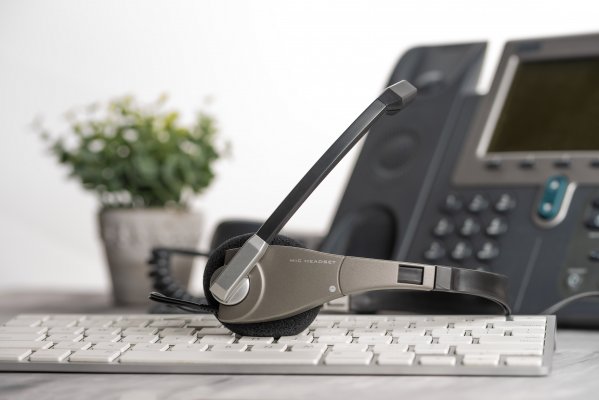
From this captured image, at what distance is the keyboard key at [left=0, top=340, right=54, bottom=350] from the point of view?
469 millimetres

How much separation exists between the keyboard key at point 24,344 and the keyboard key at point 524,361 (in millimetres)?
238

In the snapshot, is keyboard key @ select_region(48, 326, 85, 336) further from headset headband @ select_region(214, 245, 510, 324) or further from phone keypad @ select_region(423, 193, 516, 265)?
phone keypad @ select_region(423, 193, 516, 265)

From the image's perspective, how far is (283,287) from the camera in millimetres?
474

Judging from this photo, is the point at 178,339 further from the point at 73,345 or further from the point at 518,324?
the point at 518,324

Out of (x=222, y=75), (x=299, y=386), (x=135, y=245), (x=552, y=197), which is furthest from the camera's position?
(x=222, y=75)

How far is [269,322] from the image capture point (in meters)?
0.48

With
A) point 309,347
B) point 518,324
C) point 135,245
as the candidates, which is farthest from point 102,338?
point 135,245

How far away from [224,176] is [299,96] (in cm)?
20

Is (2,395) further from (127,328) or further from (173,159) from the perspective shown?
(173,159)

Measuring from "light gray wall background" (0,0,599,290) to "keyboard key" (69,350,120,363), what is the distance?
0.89 meters

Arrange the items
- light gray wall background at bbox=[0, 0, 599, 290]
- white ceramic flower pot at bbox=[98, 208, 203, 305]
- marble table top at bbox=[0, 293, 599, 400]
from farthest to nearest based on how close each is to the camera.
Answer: light gray wall background at bbox=[0, 0, 599, 290] < white ceramic flower pot at bbox=[98, 208, 203, 305] < marble table top at bbox=[0, 293, 599, 400]

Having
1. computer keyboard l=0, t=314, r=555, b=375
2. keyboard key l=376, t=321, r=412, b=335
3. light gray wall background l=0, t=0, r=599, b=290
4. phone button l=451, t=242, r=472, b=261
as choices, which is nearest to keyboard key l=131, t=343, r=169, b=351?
computer keyboard l=0, t=314, r=555, b=375

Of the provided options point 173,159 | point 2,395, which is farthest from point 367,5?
point 2,395

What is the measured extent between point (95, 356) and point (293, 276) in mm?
110
